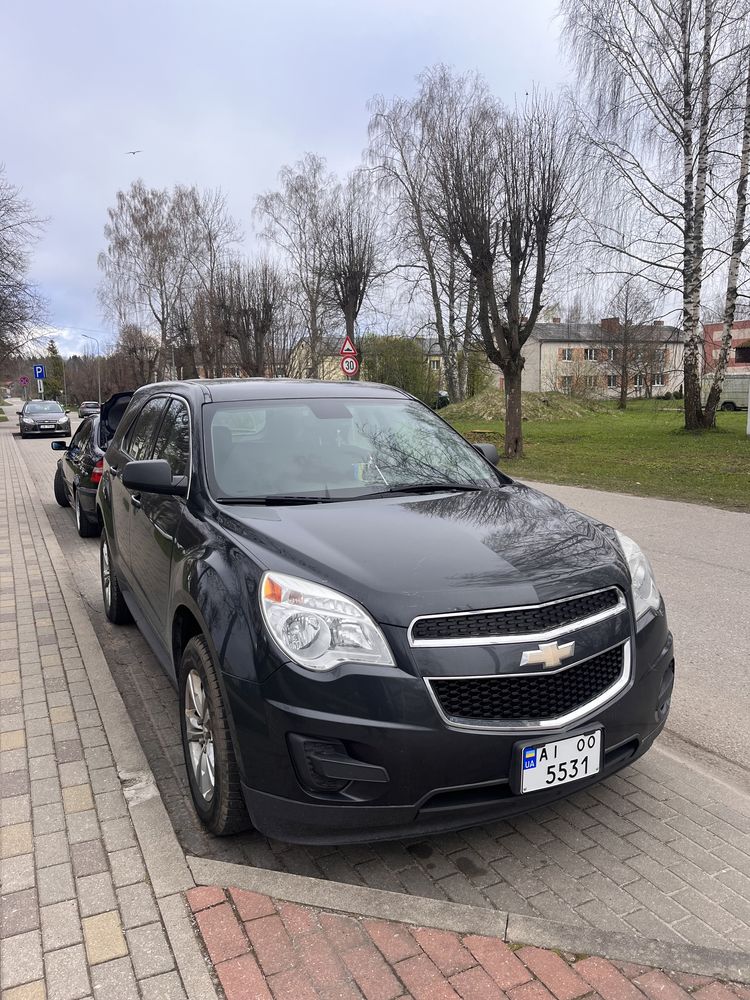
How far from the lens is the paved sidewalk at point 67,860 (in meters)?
2.22

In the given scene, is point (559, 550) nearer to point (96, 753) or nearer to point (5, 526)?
point (96, 753)

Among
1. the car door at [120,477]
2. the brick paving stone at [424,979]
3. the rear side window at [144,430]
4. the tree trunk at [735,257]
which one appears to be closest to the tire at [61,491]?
the car door at [120,477]

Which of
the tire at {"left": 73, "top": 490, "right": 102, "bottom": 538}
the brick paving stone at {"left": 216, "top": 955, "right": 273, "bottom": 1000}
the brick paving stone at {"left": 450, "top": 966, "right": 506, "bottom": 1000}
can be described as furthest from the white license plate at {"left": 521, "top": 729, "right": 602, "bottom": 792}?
the tire at {"left": 73, "top": 490, "right": 102, "bottom": 538}

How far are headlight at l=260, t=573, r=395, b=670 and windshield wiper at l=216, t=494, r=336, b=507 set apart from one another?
0.81 meters

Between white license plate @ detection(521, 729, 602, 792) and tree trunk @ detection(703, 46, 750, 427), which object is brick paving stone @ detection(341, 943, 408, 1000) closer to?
white license plate @ detection(521, 729, 602, 792)

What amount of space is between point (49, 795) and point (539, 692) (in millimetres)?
2155

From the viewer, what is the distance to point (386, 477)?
3652mm

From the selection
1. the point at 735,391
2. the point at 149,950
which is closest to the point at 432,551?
the point at 149,950

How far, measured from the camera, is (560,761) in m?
2.47

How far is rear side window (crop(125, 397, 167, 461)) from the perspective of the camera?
179 inches

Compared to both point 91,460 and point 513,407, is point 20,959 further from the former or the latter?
point 513,407

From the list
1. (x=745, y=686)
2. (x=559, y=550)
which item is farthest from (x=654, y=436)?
(x=559, y=550)

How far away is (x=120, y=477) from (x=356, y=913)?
2.75m

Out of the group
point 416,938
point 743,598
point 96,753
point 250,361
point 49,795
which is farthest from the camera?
point 250,361
